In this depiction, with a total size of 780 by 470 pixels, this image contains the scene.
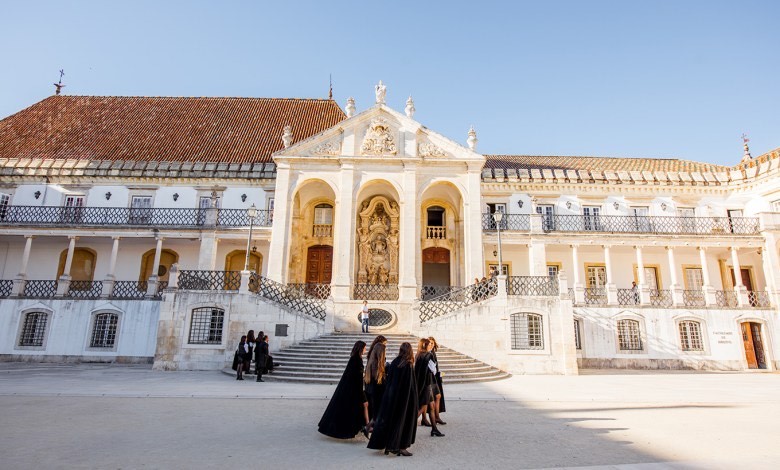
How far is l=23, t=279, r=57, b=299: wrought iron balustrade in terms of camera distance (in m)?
19.2

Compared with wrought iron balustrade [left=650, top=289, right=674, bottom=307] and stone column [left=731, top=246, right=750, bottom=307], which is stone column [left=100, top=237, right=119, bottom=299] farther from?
stone column [left=731, top=246, right=750, bottom=307]

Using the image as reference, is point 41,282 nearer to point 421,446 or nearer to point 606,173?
point 421,446

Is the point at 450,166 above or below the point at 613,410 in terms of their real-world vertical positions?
above

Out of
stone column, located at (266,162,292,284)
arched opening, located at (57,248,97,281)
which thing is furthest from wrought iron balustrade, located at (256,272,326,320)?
arched opening, located at (57,248,97,281)

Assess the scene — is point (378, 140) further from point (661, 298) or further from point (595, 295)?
point (661, 298)

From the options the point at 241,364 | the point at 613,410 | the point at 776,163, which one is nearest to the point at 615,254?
the point at 776,163

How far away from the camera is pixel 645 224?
2289cm

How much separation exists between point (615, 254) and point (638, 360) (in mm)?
6150

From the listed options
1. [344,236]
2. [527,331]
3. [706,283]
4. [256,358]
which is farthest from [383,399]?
[706,283]

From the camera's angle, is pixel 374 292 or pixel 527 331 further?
pixel 374 292

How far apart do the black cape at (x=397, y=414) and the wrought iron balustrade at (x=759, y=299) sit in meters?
23.2

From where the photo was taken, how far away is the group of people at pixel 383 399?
5.34m

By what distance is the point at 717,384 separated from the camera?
1339 cm

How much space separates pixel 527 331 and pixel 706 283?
1129cm
